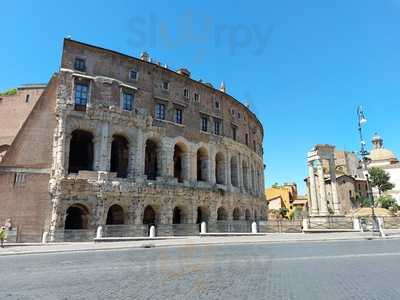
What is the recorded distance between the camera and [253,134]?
1630 inches

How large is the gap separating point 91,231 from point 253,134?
26.2 m

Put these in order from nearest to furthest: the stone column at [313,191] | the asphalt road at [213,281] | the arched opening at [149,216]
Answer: the asphalt road at [213,281], the arched opening at [149,216], the stone column at [313,191]

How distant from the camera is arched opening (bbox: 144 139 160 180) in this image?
2923cm

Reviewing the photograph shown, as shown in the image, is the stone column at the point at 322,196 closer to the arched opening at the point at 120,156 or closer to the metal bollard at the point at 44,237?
the arched opening at the point at 120,156

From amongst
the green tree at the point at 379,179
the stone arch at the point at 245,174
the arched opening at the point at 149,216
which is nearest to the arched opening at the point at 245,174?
the stone arch at the point at 245,174

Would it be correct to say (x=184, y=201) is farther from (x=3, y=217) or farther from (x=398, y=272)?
(x=398, y=272)

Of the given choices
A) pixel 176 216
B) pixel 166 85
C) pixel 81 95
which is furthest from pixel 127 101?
pixel 176 216

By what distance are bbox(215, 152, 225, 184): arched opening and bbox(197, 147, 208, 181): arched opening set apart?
219 centimetres

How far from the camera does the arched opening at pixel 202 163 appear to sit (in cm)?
3187

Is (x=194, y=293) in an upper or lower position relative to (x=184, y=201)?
lower

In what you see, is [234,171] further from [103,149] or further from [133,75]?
[103,149]

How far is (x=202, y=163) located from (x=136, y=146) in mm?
8386

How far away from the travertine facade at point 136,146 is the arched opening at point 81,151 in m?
0.08

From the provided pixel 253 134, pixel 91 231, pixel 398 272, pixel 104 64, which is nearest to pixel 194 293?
pixel 398 272
